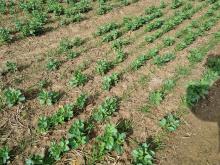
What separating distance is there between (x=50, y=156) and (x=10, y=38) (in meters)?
5.15

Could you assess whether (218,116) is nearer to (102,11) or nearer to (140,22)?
(140,22)

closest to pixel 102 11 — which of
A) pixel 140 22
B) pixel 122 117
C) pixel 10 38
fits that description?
pixel 140 22

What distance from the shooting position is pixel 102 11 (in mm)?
13570

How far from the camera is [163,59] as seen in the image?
10.6 metres

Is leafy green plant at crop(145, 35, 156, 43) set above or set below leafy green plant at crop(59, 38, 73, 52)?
below

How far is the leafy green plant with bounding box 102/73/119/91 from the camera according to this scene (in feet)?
29.7

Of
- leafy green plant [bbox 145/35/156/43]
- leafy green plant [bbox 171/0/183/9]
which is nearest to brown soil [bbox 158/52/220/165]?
leafy green plant [bbox 145/35/156/43]

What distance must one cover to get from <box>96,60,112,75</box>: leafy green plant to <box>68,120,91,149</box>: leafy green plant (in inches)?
97.0

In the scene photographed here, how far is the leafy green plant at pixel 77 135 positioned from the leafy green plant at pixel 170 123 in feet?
6.55

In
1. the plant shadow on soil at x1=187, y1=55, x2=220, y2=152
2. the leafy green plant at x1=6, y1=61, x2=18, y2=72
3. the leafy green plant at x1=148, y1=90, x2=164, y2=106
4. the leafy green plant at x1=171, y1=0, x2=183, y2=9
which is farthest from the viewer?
the leafy green plant at x1=171, y1=0, x2=183, y2=9

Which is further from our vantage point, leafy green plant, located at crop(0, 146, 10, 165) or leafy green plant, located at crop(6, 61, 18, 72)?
leafy green plant, located at crop(6, 61, 18, 72)

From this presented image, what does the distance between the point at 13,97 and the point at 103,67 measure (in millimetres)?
2830

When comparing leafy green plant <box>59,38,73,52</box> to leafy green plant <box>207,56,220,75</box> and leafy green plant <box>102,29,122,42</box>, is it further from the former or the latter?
leafy green plant <box>207,56,220,75</box>

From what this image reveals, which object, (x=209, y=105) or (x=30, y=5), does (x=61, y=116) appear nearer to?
(x=209, y=105)
